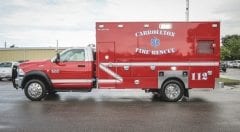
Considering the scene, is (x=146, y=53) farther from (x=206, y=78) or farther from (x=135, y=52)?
(x=206, y=78)

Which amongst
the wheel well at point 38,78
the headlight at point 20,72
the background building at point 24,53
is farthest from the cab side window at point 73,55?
the background building at point 24,53

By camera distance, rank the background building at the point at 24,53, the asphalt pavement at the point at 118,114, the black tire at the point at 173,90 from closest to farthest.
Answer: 1. the asphalt pavement at the point at 118,114
2. the black tire at the point at 173,90
3. the background building at the point at 24,53

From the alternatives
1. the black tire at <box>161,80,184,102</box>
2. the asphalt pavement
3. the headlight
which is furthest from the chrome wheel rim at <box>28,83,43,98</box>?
the black tire at <box>161,80,184,102</box>

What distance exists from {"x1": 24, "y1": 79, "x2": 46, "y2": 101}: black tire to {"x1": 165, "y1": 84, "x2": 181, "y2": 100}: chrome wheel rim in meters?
4.57

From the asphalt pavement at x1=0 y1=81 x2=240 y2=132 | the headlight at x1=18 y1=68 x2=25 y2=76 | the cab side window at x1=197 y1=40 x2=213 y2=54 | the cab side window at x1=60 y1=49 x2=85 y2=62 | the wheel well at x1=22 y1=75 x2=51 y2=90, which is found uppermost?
the cab side window at x1=197 y1=40 x2=213 y2=54

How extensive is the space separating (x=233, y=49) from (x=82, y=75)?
102311 mm

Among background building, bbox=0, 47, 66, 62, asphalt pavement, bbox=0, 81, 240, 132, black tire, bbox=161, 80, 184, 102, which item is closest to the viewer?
asphalt pavement, bbox=0, 81, 240, 132

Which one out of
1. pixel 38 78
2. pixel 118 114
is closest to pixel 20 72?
pixel 38 78

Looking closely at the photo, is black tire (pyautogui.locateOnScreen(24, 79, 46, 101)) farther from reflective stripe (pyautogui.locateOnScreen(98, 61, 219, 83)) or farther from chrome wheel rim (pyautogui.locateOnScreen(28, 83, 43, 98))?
reflective stripe (pyautogui.locateOnScreen(98, 61, 219, 83))

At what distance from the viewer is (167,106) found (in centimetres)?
1526

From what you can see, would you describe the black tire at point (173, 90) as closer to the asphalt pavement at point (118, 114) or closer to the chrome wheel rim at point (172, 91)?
the chrome wheel rim at point (172, 91)

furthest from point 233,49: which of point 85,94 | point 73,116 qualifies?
point 73,116

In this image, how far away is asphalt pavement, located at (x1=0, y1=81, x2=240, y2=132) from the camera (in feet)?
34.9

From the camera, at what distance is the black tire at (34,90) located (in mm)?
16906
